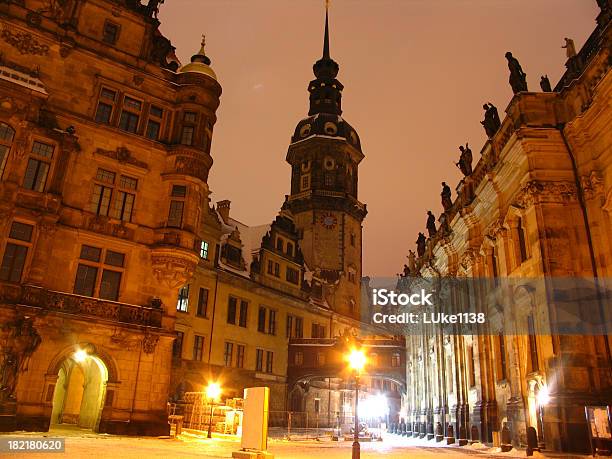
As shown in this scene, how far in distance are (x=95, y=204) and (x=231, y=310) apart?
2106cm

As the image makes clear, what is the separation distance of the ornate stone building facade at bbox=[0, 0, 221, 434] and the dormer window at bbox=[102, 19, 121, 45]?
0.07m

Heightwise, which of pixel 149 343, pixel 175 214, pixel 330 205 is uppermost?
pixel 330 205

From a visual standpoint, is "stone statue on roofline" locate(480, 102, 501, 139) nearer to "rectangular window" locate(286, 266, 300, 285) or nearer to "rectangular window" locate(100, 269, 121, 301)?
"rectangular window" locate(100, 269, 121, 301)

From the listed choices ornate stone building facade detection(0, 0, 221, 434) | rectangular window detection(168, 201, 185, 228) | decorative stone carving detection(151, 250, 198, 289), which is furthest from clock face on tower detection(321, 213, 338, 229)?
decorative stone carving detection(151, 250, 198, 289)

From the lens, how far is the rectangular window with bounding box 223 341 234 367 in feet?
137

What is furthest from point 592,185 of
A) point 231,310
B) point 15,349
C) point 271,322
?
point 271,322

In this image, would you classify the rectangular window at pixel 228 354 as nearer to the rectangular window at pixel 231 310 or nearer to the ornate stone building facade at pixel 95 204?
the rectangular window at pixel 231 310

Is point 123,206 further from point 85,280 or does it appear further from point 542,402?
point 542,402

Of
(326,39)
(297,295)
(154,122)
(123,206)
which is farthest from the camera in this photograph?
(326,39)

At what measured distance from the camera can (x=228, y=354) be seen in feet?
138

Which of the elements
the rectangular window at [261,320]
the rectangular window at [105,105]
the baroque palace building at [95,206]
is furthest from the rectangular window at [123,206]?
the rectangular window at [261,320]

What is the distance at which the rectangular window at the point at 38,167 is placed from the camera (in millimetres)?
22230

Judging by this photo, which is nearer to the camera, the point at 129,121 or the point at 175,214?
the point at 175,214

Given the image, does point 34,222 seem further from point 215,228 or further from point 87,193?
point 215,228
